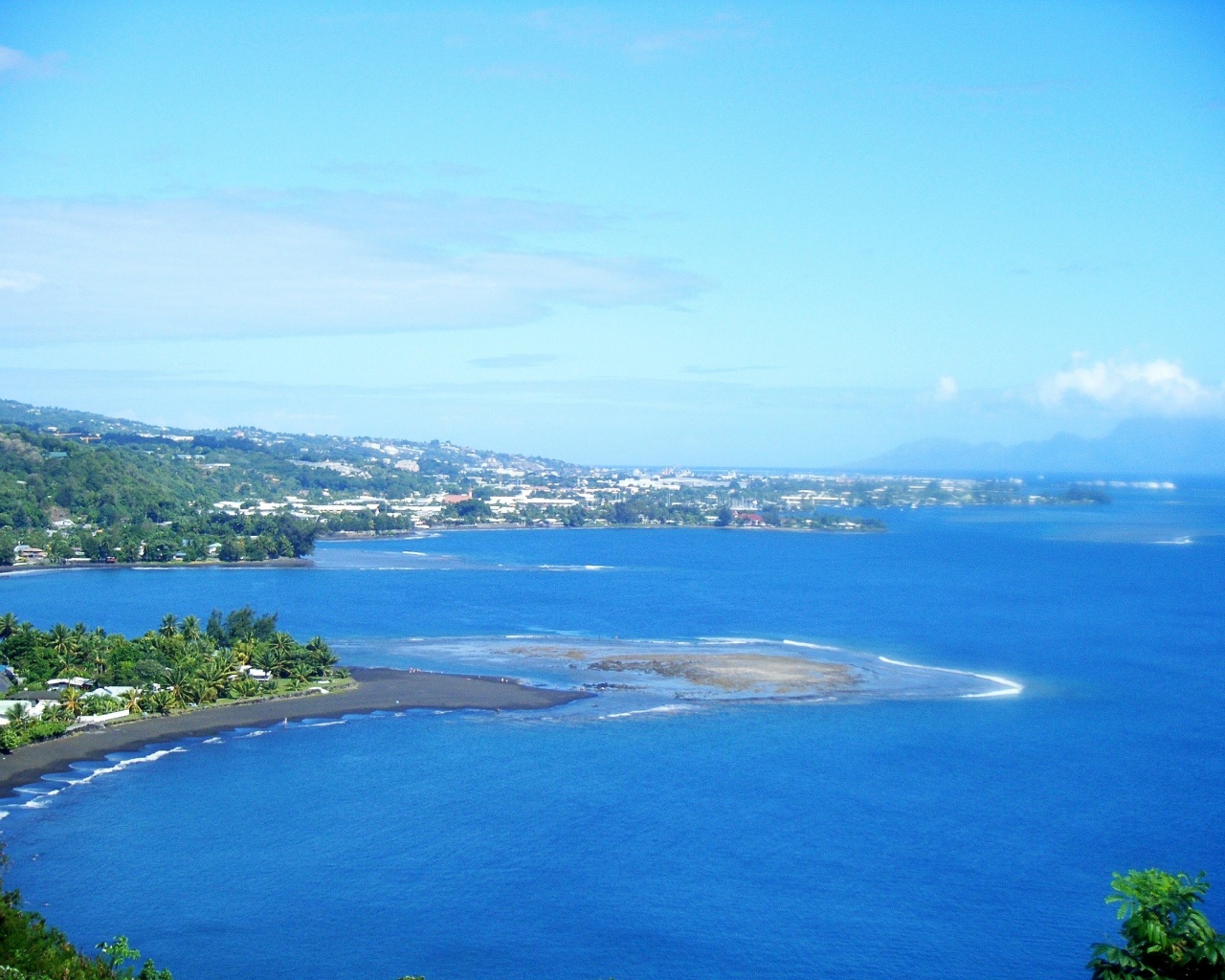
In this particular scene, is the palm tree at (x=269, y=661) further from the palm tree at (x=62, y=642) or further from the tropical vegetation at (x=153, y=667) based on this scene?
the palm tree at (x=62, y=642)

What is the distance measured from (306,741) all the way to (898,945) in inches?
540

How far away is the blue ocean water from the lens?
16641 mm

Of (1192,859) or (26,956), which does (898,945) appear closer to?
(1192,859)

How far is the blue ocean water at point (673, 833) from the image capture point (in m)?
16.6

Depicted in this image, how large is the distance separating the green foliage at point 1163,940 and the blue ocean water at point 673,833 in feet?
21.9

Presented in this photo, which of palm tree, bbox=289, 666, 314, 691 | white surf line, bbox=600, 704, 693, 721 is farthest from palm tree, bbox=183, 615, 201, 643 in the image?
white surf line, bbox=600, 704, 693, 721

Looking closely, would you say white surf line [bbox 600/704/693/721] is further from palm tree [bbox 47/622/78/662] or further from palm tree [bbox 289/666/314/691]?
palm tree [bbox 47/622/78/662]

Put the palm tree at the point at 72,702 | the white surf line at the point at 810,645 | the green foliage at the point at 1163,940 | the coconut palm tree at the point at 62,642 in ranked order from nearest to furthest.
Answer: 1. the green foliage at the point at 1163,940
2. the palm tree at the point at 72,702
3. the coconut palm tree at the point at 62,642
4. the white surf line at the point at 810,645

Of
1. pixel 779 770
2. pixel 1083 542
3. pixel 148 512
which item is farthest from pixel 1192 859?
pixel 148 512

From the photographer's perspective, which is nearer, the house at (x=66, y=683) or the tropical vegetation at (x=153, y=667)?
the tropical vegetation at (x=153, y=667)

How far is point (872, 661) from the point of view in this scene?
36.1 m

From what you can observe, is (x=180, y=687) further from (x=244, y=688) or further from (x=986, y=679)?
(x=986, y=679)

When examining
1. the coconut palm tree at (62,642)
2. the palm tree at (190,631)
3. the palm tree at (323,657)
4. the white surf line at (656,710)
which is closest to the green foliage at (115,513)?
the palm tree at (190,631)

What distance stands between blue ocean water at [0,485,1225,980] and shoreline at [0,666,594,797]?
1.33 metres
